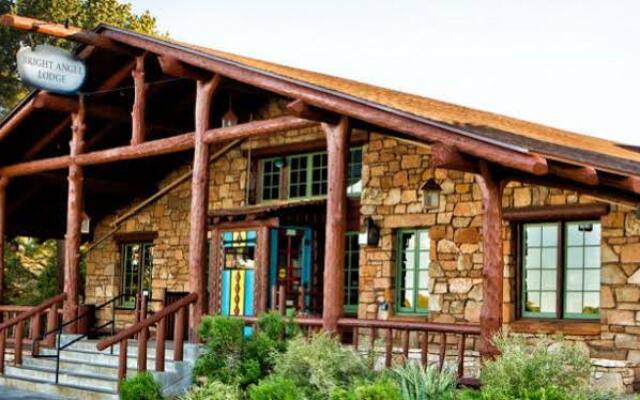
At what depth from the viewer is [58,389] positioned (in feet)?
46.6

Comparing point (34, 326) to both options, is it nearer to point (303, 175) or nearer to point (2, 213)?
point (2, 213)

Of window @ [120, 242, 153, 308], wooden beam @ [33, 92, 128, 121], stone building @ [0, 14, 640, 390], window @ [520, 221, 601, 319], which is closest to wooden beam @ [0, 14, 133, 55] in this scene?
stone building @ [0, 14, 640, 390]

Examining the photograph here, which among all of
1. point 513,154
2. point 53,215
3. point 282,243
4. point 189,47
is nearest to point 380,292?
point 282,243

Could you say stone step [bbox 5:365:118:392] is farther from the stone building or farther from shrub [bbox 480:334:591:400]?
shrub [bbox 480:334:591:400]

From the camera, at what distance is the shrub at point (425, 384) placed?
9.87 meters

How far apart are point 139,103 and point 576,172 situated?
752 cm

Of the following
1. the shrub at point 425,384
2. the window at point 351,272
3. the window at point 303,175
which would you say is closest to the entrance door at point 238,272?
the window at point 303,175

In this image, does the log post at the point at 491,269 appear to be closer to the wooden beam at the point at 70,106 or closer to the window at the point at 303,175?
the window at the point at 303,175

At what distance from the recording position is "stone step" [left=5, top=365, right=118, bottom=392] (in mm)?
13742

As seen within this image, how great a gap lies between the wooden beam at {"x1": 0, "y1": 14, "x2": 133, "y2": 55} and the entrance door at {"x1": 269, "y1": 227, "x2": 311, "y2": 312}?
3929 mm

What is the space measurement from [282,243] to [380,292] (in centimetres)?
196

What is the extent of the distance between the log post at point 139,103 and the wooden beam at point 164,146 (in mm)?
170

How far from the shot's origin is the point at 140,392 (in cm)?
1190

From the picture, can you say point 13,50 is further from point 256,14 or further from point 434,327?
point 434,327
